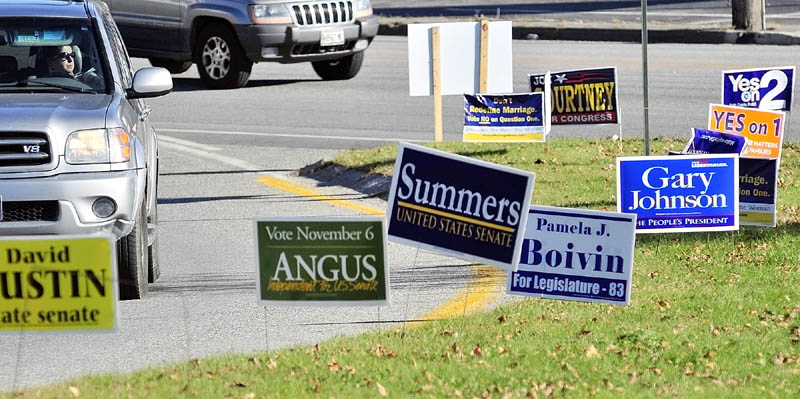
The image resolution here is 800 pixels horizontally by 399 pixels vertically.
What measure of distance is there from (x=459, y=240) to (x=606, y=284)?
0.80 metres

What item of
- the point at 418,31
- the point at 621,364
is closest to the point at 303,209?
the point at 418,31

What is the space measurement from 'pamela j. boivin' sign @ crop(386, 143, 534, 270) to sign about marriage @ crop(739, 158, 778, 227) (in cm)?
295

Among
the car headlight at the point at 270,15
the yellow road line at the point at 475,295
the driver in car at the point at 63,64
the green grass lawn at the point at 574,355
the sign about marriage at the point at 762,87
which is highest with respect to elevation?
the driver in car at the point at 63,64

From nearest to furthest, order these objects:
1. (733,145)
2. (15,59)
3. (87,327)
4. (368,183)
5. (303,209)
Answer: (87,327), (15,59), (733,145), (303,209), (368,183)

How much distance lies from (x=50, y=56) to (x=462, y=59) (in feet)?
17.9

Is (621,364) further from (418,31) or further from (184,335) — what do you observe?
(418,31)

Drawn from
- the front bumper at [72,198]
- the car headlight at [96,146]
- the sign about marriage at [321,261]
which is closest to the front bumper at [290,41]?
the car headlight at [96,146]

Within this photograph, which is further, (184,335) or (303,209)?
(303,209)

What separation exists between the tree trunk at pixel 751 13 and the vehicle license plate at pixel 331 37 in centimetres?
822

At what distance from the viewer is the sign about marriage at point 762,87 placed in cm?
1119

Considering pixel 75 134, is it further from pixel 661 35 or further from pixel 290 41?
pixel 661 35

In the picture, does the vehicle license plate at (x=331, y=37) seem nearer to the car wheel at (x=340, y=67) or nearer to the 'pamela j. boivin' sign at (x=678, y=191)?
the car wheel at (x=340, y=67)

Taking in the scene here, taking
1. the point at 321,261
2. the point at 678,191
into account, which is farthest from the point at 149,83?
the point at 678,191

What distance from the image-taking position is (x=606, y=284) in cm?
718
